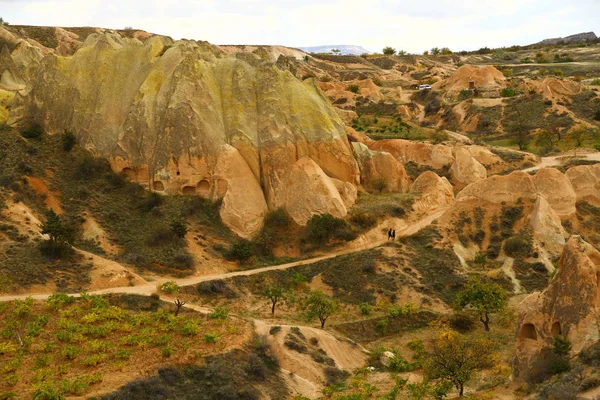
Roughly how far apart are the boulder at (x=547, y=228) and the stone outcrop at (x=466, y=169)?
13.7 m

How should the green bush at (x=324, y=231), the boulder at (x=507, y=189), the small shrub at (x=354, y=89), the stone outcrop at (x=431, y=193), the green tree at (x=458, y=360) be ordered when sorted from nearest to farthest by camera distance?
the green tree at (x=458, y=360) → the green bush at (x=324, y=231) → the boulder at (x=507, y=189) → the stone outcrop at (x=431, y=193) → the small shrub at (x=354, y=89)

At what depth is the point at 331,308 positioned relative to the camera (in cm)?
3400

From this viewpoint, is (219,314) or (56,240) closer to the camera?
(219,314)

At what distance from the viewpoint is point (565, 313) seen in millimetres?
25125

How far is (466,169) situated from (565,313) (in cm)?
3451

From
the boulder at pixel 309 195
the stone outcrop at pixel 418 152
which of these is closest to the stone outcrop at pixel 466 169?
the stone outcrop at pixel 418 152

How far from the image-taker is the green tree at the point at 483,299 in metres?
34.8

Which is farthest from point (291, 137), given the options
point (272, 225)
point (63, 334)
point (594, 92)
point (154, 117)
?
point (594, 92)

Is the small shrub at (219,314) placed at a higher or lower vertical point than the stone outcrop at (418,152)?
lower

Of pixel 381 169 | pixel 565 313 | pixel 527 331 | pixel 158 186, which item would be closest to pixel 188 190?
pixel 158 186

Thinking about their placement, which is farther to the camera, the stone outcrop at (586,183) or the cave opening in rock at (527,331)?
the stone outcrop at (586,183)

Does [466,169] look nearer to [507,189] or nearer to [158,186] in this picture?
[507,189]

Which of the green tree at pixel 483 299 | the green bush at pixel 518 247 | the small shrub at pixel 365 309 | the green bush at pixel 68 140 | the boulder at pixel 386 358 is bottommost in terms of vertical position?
the boulder at pixel 386 358

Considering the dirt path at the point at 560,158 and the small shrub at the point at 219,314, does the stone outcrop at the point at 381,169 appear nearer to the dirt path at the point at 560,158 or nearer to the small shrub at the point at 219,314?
the dirt path at the point at 560,158
